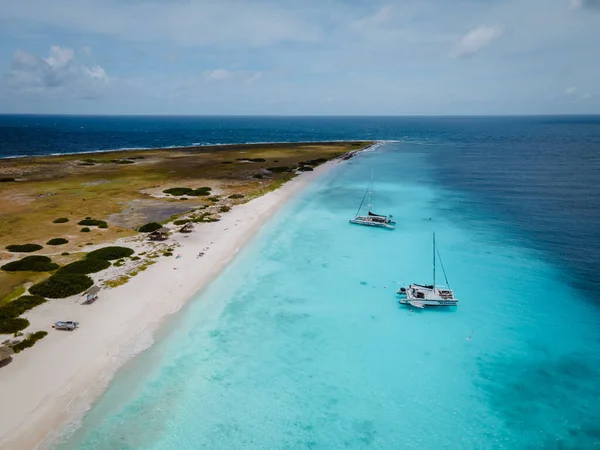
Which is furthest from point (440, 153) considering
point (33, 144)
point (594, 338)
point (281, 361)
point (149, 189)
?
point (33, 144)

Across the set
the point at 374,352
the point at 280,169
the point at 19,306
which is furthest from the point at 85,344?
the point at 280,169

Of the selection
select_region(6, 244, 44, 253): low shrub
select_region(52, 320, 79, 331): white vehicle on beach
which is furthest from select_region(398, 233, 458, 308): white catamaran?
select_region(6, 244, 44, 253): low shrub

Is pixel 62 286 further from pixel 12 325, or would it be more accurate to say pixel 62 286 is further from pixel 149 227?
pixel 149 227

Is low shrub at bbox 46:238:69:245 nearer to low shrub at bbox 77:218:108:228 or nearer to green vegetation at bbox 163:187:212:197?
low shrub at bbox 77:218:108:228

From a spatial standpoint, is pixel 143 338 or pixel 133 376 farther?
pixel 143 338

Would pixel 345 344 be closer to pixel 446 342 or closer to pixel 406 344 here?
pixel 406 344
